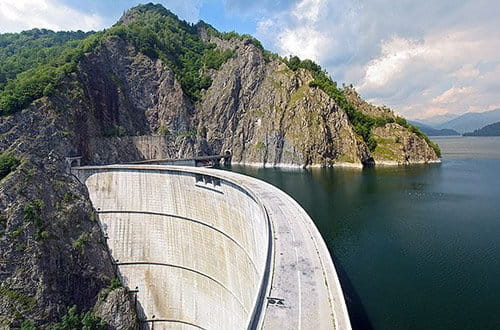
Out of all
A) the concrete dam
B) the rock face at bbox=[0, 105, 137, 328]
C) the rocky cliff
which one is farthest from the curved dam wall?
the rock face at bbox=[0, 105, 137, 328]

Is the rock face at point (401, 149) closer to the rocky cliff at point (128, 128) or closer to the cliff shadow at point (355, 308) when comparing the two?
the rocky cliff at point (128, 128)

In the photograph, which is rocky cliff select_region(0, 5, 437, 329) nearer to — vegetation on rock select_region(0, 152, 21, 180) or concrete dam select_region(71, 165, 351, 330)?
vegetation on rock select_region(0, 152, 21, 180)

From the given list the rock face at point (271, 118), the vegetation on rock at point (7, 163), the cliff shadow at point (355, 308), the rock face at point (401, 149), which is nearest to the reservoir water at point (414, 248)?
the cliff shadow at point (355, 308)

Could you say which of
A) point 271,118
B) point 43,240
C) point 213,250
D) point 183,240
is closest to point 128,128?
point 271,118

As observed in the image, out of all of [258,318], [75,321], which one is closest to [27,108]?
[75,321]

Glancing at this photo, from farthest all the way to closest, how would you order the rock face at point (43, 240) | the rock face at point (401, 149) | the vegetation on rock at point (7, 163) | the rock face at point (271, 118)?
the rock face at point (271, 118), the rock face at point (401, 149), the vegetation on rock at point (7, 163), the rock face at point (43, 240)

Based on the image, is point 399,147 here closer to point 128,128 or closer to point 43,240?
point 128,128
